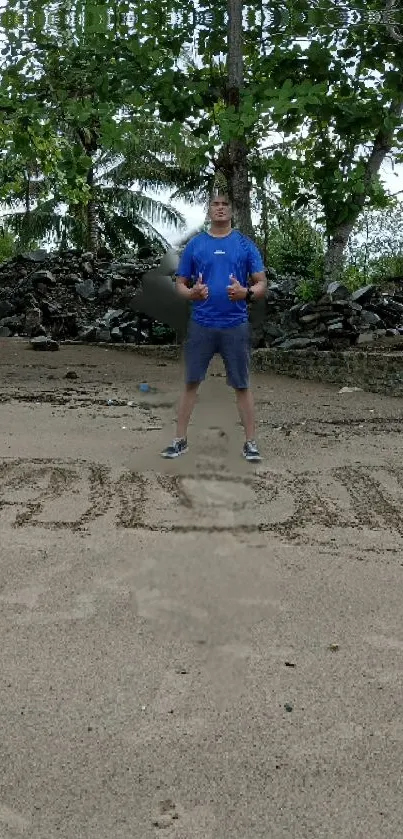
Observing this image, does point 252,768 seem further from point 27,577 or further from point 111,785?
point 27,577

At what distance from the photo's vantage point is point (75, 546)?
4203mm

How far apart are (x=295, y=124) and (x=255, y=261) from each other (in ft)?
20.1

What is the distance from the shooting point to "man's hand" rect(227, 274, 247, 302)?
15.5 feet

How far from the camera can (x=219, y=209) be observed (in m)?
4.81

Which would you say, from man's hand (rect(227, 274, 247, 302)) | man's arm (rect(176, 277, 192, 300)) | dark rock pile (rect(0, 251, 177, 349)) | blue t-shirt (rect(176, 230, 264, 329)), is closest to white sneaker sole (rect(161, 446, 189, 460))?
blue t-shirt (rect(176, 230, 264, 329))

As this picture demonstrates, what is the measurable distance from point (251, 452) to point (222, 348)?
1013 millimetres

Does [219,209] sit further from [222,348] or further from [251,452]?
[251,452]

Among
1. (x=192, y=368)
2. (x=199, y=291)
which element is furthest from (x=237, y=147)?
(x=199, y=291)

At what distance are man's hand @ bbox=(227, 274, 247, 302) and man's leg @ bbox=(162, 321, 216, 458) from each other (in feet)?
1.02

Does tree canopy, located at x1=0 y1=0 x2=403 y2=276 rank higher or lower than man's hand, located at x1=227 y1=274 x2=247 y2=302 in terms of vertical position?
higher

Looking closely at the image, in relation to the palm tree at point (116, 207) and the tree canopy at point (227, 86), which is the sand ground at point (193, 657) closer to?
the tree canopy at point (227, 86)

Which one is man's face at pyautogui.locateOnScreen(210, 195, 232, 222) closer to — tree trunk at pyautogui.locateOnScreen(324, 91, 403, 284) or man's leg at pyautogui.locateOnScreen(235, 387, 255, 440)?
man's leg at pyautogui.locateOnScreen(235, 387, 255, 440)

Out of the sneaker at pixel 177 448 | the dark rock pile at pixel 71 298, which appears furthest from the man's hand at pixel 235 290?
the dark rock pile at pixel 71 298

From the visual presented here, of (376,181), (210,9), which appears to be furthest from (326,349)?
(210,9)
